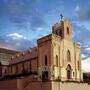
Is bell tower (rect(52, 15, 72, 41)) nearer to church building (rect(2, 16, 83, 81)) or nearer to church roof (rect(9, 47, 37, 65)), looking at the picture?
church building (rect(2, 16, 83, 81))

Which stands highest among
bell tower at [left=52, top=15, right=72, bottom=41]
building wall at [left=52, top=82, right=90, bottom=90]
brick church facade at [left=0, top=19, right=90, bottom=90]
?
bell tower at [left=52, top=15, right=72, bottom=41]

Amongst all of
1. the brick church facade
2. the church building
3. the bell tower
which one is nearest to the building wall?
the brick church facade

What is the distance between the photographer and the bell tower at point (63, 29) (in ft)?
192

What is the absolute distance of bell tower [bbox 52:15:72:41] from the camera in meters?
58.7

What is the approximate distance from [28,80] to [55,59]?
7.41 metres

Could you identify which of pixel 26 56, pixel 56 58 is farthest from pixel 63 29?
pixel 26 56

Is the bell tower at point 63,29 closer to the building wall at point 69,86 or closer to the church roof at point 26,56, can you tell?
the church roof at point 26,56

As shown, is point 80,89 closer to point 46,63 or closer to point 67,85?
point 67,85

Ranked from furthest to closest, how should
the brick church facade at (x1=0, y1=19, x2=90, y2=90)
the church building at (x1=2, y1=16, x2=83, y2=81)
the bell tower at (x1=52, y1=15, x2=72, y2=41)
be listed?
1. the bell tower at (x1=52, y1=15, x2=72, y2=41)
2. the church building at (x1=2, y1=16, x2=83, y2=81)
3. the brick church facade at (x1=0, y1=19, x2=90, y2=90)

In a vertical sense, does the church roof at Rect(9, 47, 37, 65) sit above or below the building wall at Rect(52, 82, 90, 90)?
above

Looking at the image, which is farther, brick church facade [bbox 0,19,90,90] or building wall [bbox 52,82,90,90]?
brick church facade [bbox 0,19,90,90]

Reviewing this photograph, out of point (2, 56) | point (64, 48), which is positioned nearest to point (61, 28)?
point (64, 48)

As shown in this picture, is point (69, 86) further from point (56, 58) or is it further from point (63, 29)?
point (63, 29)

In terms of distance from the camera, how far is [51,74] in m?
53.5
